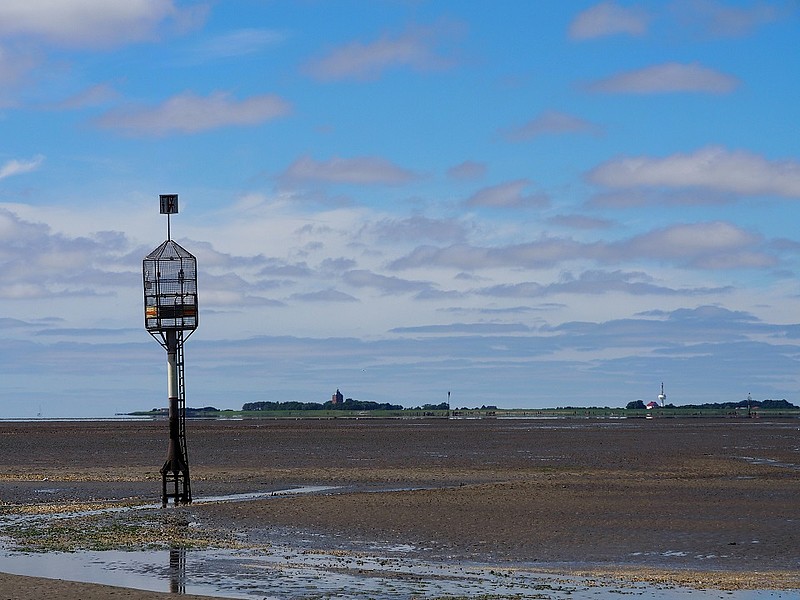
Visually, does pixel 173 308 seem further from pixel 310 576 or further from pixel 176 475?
pixel 310 576

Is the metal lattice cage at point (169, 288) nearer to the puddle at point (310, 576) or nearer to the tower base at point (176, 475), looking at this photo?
the tower base at point (176, 475)

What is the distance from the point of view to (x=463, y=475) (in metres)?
43.5

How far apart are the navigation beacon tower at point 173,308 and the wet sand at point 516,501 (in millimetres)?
1875

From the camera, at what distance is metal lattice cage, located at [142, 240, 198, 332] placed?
33.6 meters

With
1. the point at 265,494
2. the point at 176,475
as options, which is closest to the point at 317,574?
the point at 176,475

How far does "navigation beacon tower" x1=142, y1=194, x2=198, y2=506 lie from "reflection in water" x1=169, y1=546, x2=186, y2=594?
36.1ft

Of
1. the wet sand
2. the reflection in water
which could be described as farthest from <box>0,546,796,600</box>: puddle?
the wet sand

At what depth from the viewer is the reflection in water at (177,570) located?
17992 millimetres

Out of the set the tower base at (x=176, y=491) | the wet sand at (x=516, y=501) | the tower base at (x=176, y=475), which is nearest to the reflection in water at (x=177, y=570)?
the wet sand at (x=516, y=501)

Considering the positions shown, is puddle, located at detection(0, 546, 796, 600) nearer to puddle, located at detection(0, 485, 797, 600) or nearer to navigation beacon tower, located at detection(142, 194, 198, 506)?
puddle, located at detection(0, 485, 797, 600)

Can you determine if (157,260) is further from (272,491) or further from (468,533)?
(468,533)

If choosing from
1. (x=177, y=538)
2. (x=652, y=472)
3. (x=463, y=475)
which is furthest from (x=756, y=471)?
(x=177, y=538)

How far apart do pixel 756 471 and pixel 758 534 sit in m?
20.9

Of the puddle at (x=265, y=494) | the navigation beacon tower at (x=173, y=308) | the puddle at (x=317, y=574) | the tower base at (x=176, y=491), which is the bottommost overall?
the puddle at (x=317, y=574)
